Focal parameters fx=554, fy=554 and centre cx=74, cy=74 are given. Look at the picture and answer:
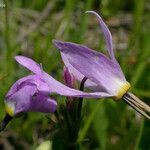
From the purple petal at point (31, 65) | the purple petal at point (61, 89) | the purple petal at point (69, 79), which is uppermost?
the purple petal at point (31, 65)

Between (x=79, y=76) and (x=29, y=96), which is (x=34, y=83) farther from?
(x=79, y=76)

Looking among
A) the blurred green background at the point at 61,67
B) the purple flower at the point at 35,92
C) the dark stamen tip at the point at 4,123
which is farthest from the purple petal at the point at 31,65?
the blurred green background at the point at 61,67

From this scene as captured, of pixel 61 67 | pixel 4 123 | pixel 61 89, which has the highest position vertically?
pixel 61 89

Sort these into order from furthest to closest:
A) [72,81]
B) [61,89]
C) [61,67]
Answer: [61,67], [72,81], [61,89]

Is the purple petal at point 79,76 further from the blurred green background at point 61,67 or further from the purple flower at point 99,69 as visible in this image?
the blurred green background at point 61,67

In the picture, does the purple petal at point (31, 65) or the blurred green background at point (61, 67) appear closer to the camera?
the purple petal at point (31, 65)

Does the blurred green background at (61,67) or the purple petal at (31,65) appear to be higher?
the purple petal at (31,65)

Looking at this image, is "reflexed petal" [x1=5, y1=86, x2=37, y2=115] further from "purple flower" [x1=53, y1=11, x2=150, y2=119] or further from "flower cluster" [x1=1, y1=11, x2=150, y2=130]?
"purple flower" [x1=53, y1=11, x2=150, y2=119]

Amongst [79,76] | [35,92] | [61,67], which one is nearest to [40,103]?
[35,92]
